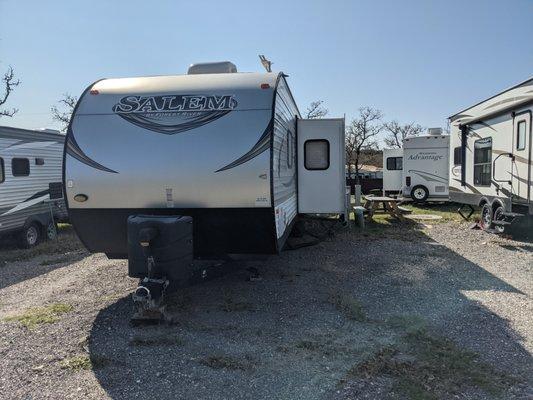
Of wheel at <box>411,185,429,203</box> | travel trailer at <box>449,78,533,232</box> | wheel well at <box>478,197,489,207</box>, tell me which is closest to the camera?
travel trailer at <box>449,78,533,232</box>

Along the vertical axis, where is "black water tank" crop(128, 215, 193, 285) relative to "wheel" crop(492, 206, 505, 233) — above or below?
above

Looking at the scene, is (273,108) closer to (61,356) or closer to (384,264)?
(61,356)

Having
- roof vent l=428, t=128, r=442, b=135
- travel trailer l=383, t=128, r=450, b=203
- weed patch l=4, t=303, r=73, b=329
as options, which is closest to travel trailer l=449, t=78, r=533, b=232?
travel trailer l=383, t=128, r=450, b=203

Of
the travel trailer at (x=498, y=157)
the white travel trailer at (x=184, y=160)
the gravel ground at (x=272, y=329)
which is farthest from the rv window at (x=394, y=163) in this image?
the white travel trailer at (x=184, y=160)

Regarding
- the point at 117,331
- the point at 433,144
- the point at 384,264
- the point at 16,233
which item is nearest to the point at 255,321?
the point at 117,331

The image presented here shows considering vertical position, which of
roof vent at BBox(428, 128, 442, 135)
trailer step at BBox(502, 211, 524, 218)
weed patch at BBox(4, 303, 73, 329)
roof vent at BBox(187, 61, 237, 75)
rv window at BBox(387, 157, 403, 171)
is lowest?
weed patch at BBox(4, 303, 73, 329)

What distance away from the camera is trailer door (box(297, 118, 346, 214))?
7.57 metres

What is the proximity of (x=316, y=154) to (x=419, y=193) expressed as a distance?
38.1 ft

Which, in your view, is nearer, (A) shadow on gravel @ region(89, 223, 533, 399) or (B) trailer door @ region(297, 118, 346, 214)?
(A) shadow on gravel @ region(89, 223, 533, 399)

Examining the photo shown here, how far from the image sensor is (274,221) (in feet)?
16.6

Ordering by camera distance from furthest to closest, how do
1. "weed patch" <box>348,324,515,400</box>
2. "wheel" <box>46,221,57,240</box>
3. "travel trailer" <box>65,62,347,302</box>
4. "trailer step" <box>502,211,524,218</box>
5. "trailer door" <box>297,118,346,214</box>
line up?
1. "wheel" <box>46,221,57,240</box>
2. "trailer step" <box>502,211,524,218</box>
3. "trailer door" <box>297,118,346,214</box>
4. "travel trailer" <box>65,62,347,302</box>
5. "weed patch" <box>348,324,515,400</box>

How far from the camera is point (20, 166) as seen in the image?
10.1m

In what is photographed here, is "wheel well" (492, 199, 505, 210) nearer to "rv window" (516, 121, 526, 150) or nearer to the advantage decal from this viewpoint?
"rv window" (516, 121, 526, 150)

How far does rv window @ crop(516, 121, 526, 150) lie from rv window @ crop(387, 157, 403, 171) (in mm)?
12376
